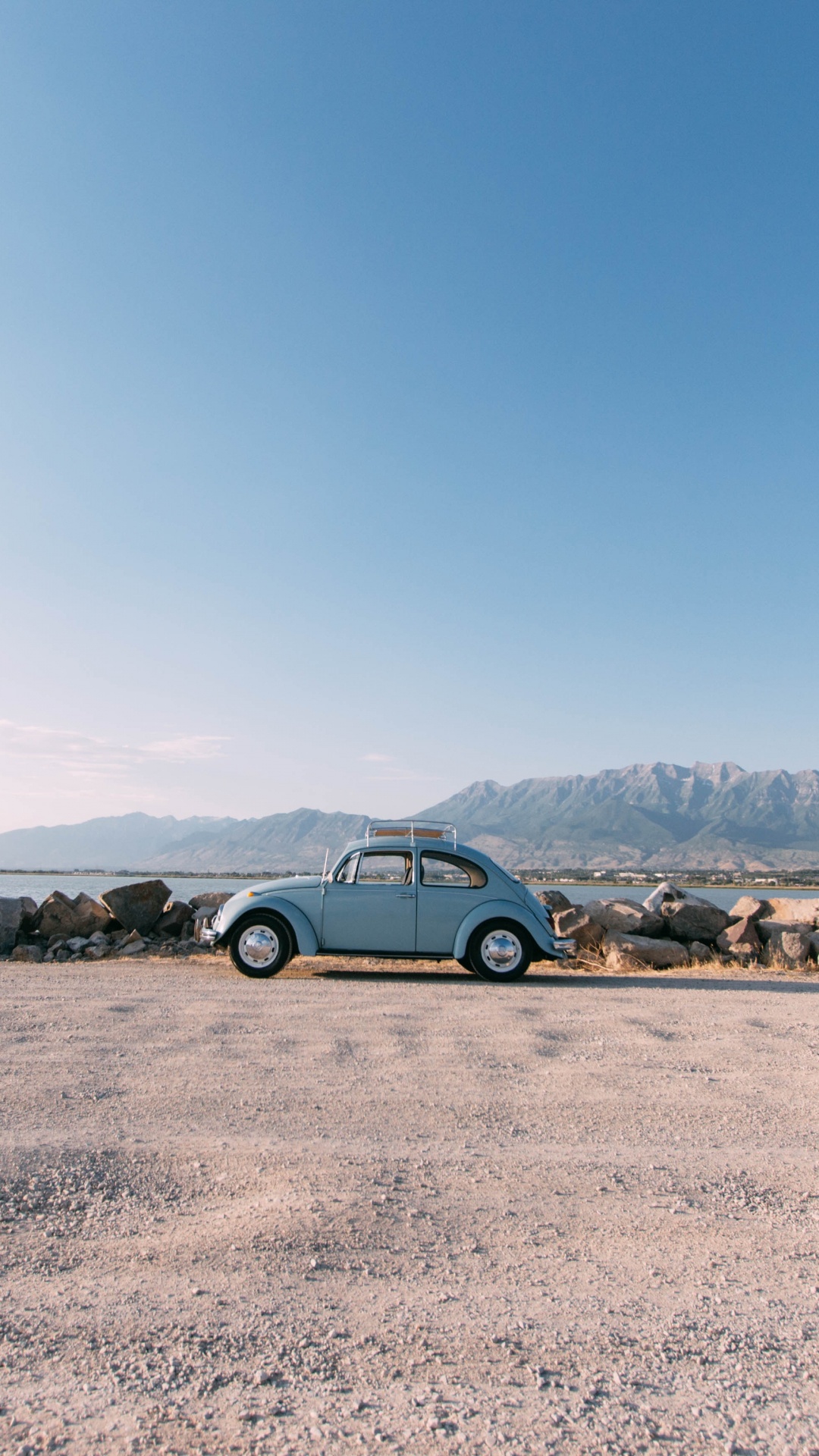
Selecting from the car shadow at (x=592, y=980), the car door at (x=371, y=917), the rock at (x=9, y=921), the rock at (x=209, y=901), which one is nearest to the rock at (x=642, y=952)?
the car shadow at (x=592, y=980)

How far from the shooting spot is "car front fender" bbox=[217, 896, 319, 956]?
11016mm

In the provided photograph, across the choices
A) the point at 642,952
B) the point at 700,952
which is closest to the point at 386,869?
the point at 642,952

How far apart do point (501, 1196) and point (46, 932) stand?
13.8 m

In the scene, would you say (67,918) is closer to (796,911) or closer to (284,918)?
(284,918)

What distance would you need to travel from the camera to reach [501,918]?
1105 centimetres

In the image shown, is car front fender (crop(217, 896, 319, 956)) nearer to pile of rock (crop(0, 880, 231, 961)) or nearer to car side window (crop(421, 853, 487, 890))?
car side window (crop(421, 853, 487, 890))

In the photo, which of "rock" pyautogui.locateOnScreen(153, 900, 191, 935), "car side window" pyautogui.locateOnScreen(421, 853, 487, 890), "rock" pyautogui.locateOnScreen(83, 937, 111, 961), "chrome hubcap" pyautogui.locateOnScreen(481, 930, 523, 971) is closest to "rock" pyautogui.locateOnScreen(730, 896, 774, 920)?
"chrome hubcap" pyautogui.locateOnScreen(481, 930, 523, 971)

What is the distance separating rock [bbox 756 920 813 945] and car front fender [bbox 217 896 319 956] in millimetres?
8007

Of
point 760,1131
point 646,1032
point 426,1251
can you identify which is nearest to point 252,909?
point 646,1032

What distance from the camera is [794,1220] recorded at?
367cm

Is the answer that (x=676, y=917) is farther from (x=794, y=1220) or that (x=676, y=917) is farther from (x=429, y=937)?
(x=794, y=1220)

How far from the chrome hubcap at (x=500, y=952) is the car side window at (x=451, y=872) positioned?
67 cm

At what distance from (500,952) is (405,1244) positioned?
785cm

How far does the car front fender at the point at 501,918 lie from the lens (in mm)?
10961
